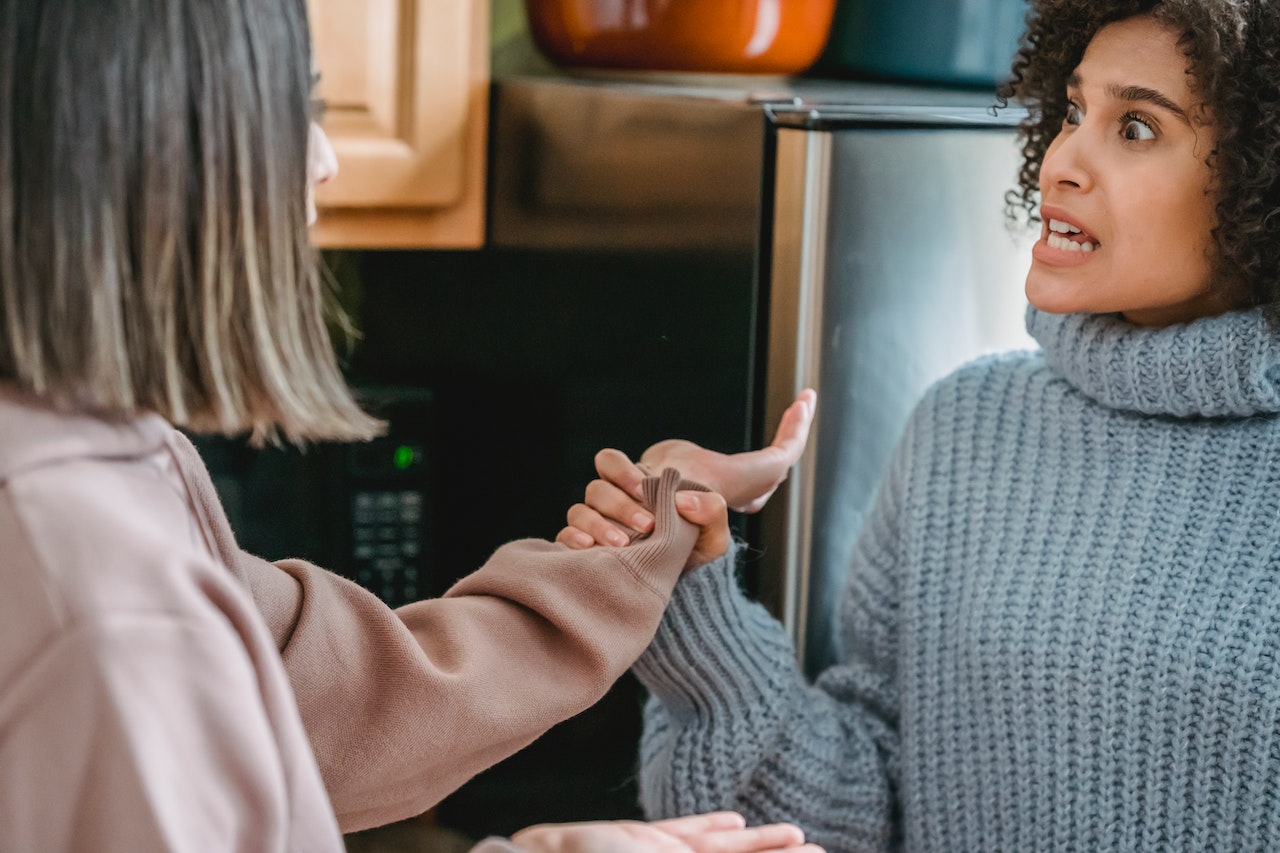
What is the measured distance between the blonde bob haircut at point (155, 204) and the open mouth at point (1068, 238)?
0.58 metres

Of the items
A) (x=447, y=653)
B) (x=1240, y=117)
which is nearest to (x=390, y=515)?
(x=447, y=653)

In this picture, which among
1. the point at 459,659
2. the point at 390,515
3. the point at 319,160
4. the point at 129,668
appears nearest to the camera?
the point at 129,668

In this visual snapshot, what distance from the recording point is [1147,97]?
94 cm

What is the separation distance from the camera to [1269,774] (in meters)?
0.93

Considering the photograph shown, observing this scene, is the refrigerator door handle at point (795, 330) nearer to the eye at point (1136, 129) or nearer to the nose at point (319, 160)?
the eye at point (1136, 129)

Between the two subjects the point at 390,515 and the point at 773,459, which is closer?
the point at 773,459

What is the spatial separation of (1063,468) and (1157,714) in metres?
0.20

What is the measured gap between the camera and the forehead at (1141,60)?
935 millimetres

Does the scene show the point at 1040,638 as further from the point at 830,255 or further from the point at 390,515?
the point at 390,515

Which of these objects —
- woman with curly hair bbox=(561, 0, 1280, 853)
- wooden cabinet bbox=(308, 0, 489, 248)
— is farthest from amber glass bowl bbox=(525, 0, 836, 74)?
woman with curly hair bbox=(561, 0, 1280, 853)

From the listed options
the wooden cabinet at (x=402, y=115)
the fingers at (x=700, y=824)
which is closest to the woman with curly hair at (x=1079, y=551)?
the fingers at (x=700, y=824)

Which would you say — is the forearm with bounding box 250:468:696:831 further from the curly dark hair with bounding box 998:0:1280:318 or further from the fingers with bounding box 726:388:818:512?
the curly dark hair with bounding box 998:0:1280:318

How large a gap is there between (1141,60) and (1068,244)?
13 centimetres

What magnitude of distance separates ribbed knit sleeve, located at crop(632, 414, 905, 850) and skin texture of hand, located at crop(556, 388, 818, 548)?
6 centimetres
